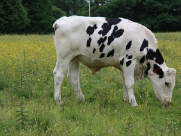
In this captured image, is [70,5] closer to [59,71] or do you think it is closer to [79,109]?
[59,71]

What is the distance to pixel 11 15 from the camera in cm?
4988

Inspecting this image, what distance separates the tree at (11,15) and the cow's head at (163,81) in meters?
44.2

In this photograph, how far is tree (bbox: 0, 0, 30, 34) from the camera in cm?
4953

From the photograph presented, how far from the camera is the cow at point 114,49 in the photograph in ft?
24.6

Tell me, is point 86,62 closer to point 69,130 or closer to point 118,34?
point 118,34

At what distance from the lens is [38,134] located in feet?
16.1

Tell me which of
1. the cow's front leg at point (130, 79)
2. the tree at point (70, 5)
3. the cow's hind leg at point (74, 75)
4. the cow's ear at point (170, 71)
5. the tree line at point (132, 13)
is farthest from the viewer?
the tree at point (70, 5)

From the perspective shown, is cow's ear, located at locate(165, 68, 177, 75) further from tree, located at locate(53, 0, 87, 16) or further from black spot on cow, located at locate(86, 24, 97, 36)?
tree, located at locate(53, 0, 87, 16)

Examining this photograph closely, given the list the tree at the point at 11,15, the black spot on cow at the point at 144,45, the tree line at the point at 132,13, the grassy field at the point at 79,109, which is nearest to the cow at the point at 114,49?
the black spot on cow at the point at 144,45

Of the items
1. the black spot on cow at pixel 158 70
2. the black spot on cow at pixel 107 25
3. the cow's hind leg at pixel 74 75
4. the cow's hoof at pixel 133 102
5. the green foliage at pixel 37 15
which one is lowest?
the green foliage at pixel 37 15

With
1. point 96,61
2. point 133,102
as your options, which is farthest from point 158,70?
point 96,61

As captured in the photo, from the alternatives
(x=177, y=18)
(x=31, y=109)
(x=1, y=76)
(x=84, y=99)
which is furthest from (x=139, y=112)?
(x=177, y=18)

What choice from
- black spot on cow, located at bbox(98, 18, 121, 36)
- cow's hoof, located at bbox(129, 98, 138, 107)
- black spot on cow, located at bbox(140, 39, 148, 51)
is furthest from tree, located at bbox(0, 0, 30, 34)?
cow's hoof, located at bbox(129, 98, 138, 107)

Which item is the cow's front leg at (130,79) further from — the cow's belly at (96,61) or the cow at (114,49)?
the cow's belly at (96,61)
